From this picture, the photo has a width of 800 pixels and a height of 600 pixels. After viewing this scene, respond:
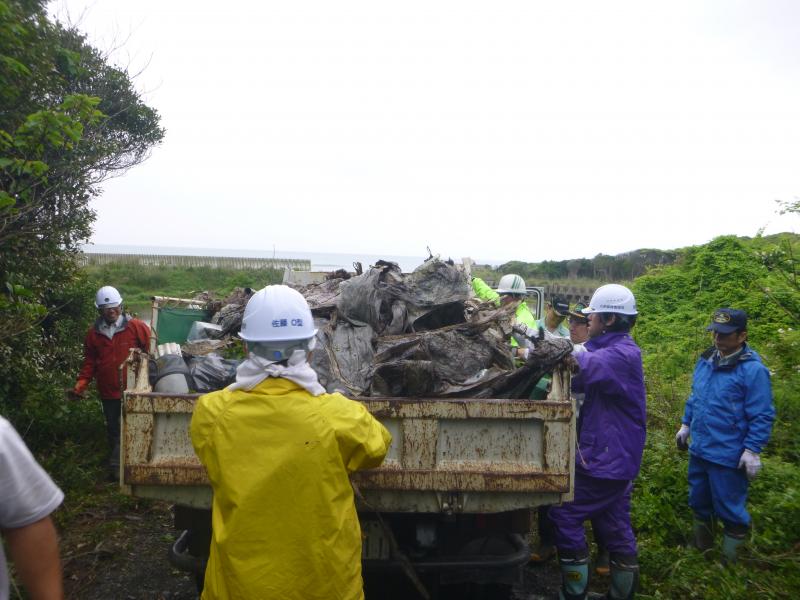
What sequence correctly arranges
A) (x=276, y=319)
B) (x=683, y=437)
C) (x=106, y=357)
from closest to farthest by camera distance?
(x=276, y=319)
(x=683, y=437)
(x=106, y=357)

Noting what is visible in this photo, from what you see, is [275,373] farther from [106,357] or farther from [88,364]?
[88,364]

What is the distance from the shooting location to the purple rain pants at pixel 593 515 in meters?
3.33

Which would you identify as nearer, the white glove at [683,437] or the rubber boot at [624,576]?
the rubber boot at [624,576]

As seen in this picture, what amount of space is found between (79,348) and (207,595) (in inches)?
239

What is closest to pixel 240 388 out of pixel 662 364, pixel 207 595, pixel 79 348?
pixel 207 595

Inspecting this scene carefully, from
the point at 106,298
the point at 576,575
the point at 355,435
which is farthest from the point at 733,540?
the point at 106,298

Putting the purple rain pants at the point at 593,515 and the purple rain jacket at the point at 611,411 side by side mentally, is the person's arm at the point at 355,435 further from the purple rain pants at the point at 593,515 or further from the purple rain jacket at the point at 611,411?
the purple rain pants at the point at 593,515

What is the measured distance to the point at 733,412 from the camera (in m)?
3.84

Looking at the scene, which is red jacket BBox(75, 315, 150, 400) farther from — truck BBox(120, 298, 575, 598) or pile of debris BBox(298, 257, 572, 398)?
truck BBox(120, 298, 575, 598)

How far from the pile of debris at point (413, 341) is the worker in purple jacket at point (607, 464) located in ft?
1.59

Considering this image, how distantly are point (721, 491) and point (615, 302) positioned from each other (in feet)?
4.99

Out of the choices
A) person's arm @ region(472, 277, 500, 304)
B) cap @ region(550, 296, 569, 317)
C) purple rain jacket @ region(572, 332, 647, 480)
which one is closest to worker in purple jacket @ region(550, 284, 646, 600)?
purple rain jacket @ region(572, 332, 647, 480)

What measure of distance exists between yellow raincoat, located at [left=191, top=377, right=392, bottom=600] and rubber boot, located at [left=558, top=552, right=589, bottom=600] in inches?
70.2

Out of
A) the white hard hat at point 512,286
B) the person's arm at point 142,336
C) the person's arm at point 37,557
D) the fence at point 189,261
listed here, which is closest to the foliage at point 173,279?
the fence at point 189,261
